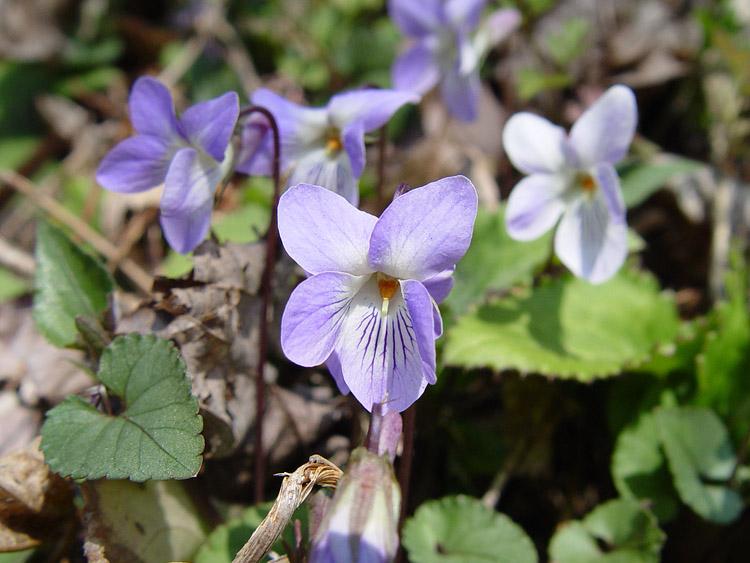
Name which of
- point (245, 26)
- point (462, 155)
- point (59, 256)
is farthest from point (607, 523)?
point (245, 26)

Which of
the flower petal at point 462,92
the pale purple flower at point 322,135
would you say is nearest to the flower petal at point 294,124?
the pale purple flower at point 322,135

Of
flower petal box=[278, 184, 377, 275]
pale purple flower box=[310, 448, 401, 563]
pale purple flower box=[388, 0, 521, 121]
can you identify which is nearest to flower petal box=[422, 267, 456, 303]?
flower petal box=[278, 184, 377, 275]

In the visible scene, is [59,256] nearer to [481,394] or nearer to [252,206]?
[252,206]

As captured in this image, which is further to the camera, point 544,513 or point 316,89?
point 316,89

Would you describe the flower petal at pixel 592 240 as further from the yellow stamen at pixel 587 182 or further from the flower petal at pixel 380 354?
the flower petal at pixel 380 354

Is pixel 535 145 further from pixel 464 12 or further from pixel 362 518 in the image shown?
pixel 362 518

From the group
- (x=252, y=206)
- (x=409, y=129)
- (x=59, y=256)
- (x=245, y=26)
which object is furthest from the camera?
(x=245, y=26)
